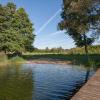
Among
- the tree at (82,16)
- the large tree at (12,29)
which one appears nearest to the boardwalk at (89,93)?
the tree at (82,16)

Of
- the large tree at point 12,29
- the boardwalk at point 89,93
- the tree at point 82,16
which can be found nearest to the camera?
the boardwalk at point 89,93

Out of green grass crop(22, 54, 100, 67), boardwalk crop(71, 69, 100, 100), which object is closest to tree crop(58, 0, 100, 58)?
green grass crop(22, 54, 100, 67)

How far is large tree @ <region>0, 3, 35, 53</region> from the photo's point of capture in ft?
164

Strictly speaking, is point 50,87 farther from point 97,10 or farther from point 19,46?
point 19,46

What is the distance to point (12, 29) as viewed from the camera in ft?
169

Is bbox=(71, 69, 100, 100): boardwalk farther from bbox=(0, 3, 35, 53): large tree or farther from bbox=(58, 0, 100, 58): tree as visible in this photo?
bbox=(0, 3, 35, 53): large tree

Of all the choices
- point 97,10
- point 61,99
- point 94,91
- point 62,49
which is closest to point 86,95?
point 94,91

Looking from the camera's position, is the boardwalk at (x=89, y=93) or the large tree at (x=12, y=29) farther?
the large tree at (x=12, y=29)

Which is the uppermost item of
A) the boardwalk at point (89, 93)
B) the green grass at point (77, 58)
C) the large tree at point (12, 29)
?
the large tree at point (12, 29)

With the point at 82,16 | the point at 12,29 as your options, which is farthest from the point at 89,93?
the point at 12,29

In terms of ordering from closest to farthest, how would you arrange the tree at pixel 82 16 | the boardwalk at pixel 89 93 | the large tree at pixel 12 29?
the boardwalk at pixel 89 93 < the tree at pixel 82 16 < the large tree at pixel 12 29

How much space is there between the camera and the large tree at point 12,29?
164 feet

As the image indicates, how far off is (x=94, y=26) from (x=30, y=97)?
3369 centimetres

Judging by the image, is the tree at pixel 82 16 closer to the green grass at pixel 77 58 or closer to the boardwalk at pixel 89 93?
the green grass at pixel 77 58
